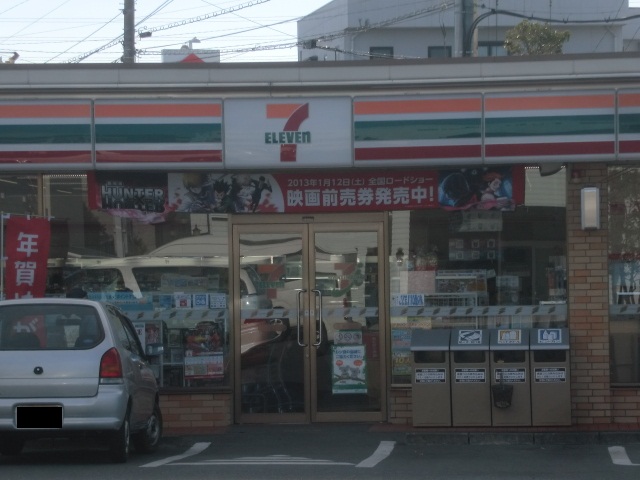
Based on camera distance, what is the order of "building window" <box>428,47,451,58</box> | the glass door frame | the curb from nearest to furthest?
1. the curb
2. the glass door frame
3. "building window" <box>428,47,451,58</box>

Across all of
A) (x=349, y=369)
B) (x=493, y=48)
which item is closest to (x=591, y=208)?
(x=349, y=369)

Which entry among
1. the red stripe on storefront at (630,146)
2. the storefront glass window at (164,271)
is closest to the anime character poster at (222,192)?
the storefront glass window at (164,271)

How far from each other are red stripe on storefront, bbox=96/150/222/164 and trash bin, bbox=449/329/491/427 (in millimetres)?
3562

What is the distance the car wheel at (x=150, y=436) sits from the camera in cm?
1052

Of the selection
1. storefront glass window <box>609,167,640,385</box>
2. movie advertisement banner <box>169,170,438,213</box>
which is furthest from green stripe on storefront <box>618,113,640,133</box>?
movie advertisement banner <box>169,170,438,213</box>

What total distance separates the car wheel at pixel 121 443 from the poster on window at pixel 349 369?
3.71 m

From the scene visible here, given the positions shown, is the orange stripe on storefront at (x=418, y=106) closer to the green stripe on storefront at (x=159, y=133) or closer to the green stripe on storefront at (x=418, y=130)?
the green stripe on storefront at (x=418, y=130)

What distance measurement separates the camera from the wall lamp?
12.0 meters

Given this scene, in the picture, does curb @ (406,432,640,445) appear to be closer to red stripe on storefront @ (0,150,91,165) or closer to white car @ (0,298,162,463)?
white car @ (0,298,162,463)

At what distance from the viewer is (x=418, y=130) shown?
11.9 meters

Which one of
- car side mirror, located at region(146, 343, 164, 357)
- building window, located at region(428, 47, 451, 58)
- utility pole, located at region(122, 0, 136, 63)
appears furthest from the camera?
building window, located at region(428, 47, 451, 58)

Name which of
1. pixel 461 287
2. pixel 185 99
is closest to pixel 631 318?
pixel 461 287

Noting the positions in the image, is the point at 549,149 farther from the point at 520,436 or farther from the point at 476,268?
the point at 520,436

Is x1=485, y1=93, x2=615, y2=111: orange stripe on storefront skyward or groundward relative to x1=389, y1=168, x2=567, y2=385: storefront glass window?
skyward
